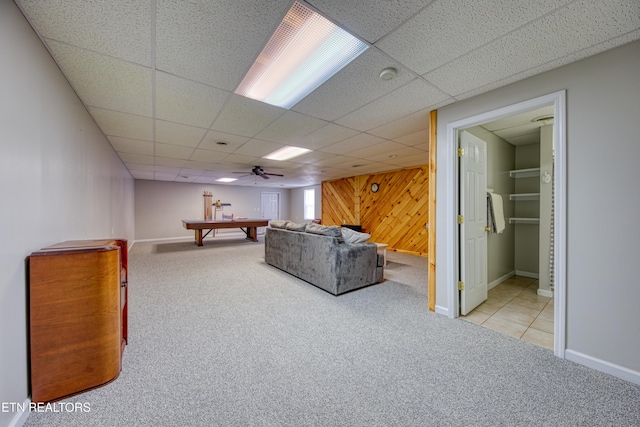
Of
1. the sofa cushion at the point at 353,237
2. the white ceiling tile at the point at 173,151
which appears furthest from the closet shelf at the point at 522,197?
the white ceiling tile at the point at 173,151

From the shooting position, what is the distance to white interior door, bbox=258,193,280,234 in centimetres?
1070

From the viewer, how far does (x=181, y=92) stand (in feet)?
7.20

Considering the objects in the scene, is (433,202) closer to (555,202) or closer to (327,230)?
(555,202)

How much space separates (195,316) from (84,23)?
2549mm

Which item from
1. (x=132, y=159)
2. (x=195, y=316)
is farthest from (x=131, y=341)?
(x=132, y=159)

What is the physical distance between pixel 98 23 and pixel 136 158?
4.35 metres

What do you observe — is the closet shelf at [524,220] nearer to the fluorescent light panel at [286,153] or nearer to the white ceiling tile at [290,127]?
the white ceiling tile at [290,127]

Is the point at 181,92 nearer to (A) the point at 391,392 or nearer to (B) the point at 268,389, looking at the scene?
(B) the point at 268,389

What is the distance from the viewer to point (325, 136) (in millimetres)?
3518

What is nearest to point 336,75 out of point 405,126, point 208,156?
point 405,126

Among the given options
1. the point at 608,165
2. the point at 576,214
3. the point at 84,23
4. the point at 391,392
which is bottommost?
the point at 391,392

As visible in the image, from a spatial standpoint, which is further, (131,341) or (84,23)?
(131,341)

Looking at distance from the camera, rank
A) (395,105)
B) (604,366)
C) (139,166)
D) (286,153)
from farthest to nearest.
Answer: (139,166)
(286,153)
(395,105)
(604,366)

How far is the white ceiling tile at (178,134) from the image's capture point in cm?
307
